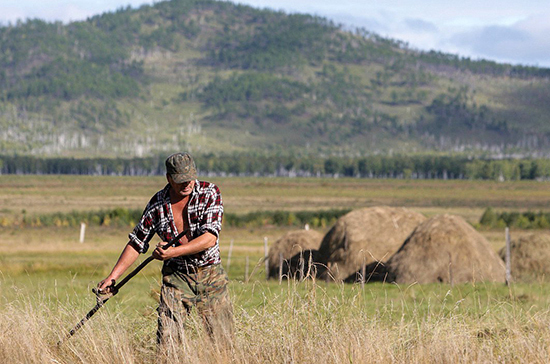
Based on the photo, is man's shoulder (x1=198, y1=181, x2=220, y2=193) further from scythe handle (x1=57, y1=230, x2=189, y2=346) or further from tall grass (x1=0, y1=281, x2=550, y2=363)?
tall grass (x1=0, y1=281, x2=550, y2=363)

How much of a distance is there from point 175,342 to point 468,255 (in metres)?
13.6

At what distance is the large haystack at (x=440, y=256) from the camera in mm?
19031

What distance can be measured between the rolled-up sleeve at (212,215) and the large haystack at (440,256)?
12.6 metres

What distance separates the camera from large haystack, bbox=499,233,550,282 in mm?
21172

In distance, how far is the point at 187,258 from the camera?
6848 mm

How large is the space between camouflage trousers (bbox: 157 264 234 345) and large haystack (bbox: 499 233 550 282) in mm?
15470

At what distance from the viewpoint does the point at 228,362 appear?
651 cm

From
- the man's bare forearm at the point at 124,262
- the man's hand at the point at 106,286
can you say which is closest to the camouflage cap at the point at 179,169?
the man's bare forearm at the point at 124,262

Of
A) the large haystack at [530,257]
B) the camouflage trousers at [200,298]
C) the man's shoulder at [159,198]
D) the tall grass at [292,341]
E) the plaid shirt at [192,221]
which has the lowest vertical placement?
the large haystack at [530,257]

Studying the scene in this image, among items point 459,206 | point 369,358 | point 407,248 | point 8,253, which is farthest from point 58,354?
point 459,206

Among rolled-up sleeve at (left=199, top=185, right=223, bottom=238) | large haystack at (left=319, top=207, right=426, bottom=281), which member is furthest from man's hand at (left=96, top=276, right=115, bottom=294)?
large haystack at (left=319, top=207, right=426, bottom=281)

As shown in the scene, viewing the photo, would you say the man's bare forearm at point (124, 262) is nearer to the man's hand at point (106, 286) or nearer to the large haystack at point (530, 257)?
the man's hand at point (106, 286)

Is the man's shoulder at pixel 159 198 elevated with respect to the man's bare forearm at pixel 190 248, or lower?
elevated

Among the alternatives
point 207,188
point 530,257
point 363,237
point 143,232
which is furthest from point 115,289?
point 530,257
